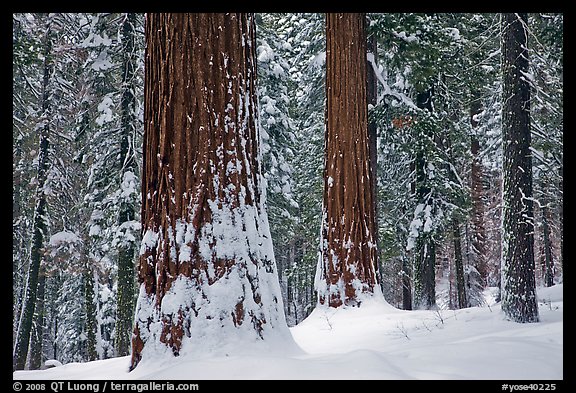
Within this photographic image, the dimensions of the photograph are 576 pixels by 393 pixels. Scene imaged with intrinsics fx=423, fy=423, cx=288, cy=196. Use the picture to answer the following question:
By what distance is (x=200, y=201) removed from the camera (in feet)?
11.6

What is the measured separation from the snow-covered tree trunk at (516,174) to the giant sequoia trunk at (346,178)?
239 centimetres

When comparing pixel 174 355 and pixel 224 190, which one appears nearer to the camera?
pixel 174 355

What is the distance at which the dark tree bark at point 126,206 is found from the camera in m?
11.8

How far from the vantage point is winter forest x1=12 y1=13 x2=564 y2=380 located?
11.1ft

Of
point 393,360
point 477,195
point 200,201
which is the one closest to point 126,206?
point 200,201

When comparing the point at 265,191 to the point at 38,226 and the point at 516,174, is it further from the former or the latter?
the point at 38,226

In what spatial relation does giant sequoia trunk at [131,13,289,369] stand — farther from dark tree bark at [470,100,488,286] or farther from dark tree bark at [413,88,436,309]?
dark tree bark at [470,100,488,286]

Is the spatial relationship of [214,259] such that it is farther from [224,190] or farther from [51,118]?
[51,118]

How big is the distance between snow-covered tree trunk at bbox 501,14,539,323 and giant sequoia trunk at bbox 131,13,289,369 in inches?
136

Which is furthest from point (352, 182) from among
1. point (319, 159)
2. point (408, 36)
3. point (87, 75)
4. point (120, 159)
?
point (319, 159)

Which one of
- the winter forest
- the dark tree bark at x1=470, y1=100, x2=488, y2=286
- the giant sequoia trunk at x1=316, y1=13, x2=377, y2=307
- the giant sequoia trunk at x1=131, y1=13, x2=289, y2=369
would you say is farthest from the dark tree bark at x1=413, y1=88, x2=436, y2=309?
the giant sequoia trunk at x1=131, y1=13, x2=289, y2=369

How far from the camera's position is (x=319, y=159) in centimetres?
1848

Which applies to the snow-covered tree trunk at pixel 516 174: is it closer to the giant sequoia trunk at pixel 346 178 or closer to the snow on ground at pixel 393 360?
the snow on ground at pixel 393 360
